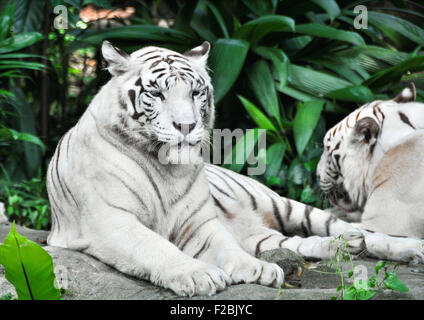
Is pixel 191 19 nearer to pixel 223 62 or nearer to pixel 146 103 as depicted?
pixel 223 62

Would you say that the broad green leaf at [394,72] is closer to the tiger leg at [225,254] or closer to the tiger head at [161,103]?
the tiger head at [161,103]

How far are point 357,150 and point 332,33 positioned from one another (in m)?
1.56

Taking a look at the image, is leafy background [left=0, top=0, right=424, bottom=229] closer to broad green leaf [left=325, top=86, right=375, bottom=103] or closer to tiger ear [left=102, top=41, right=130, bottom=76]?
broad green leaf [left=325, top=86, right=375, bottom=103]

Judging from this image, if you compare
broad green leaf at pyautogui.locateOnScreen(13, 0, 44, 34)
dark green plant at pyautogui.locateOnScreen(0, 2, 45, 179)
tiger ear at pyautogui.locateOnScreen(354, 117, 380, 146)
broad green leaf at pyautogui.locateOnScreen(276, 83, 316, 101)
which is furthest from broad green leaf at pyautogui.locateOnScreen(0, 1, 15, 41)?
tiger ear at pyautogui.locateOnScreen(354, 117, 380, 146)

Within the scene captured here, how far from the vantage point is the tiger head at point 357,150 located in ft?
11.6

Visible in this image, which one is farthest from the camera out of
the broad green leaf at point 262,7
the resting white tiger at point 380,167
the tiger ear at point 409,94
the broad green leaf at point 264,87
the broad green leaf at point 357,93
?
the broad green leaf at point 262,7

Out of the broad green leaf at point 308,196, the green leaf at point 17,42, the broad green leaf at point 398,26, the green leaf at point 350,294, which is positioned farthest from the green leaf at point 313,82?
the green leaf at point 350,294

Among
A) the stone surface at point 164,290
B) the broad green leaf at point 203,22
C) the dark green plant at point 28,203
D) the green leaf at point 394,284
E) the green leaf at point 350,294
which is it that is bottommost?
the dark green plant at point 28,203

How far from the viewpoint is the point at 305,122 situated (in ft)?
14.6

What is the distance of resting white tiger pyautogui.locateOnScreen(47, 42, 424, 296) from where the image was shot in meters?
2.47

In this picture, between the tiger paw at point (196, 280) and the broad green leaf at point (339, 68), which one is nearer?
the tiger paw at point (196, 280)

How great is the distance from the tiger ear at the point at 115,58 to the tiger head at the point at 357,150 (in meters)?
1.55

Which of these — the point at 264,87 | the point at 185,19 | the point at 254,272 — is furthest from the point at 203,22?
the point at 254,272
